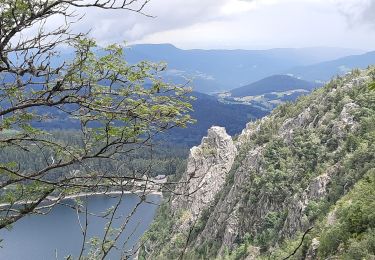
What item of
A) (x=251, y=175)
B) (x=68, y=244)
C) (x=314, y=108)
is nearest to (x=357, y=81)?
(x=314, y=108)

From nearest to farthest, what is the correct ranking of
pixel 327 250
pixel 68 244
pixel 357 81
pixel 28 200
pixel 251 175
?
pixel 28 200 < pixel 327 250 < pixel 357 81 < pixel 251 175 < pixel 68 244

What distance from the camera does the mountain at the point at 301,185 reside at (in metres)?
21.7

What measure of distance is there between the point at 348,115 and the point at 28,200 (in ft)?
107

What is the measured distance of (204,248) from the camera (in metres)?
46.1

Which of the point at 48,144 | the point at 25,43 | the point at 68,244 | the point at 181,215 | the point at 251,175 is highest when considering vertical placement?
the point at 25,43

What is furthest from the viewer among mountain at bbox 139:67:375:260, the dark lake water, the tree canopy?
the dark lake water

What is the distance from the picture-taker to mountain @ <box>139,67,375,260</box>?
21.7 m

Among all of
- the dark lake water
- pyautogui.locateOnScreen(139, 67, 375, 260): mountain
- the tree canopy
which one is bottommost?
the dark lake water

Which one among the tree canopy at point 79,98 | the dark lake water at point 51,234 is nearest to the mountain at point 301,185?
the tree canopy at point 79,98

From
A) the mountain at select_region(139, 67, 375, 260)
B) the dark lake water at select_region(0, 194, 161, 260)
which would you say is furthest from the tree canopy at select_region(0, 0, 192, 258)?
the dark lake water at select_region(0, 194, 161, 260)

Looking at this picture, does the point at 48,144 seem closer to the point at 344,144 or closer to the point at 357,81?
the point at 344,144

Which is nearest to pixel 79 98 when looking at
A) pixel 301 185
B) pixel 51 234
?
pixel 301 185

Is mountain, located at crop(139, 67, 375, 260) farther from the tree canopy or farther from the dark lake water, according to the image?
the dark lake water

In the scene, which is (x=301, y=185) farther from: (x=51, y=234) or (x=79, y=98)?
(x=51, y=234)
